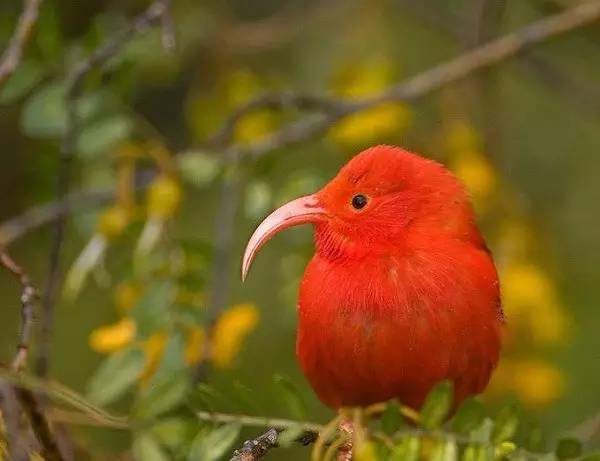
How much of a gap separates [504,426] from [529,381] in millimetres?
1695

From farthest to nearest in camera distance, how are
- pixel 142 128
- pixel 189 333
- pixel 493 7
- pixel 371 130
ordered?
pixel 493 7, pixel 371 130, pixel 142 128, pixel 189 333

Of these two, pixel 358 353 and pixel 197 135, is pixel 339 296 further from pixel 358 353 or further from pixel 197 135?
pixel 197 135

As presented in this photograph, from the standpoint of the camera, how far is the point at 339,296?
9.89ft

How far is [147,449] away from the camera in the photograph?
2309mm

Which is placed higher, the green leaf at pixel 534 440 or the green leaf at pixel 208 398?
the green leaf at pixel 208 398

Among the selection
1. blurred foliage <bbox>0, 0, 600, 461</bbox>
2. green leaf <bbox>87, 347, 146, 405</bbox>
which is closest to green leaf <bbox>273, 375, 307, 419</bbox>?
blurred foliage <bbox>0, 0, 600, 461</bbox>

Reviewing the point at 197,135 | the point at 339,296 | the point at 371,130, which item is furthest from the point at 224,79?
the point at 339,296

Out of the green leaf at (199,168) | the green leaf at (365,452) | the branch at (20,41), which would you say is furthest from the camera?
the green leaf at (199,168)

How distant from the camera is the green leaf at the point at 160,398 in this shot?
234cm

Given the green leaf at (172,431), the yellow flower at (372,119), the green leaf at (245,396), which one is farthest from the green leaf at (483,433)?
the yellow flower at (372,119)

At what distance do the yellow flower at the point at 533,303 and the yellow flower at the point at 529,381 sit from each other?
3.6 inches

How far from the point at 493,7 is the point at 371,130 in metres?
1.24

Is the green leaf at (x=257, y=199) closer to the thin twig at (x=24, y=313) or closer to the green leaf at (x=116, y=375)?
the green leaf at (x=116, y=375)

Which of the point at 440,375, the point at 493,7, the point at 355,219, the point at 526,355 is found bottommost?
the point at 526,355
